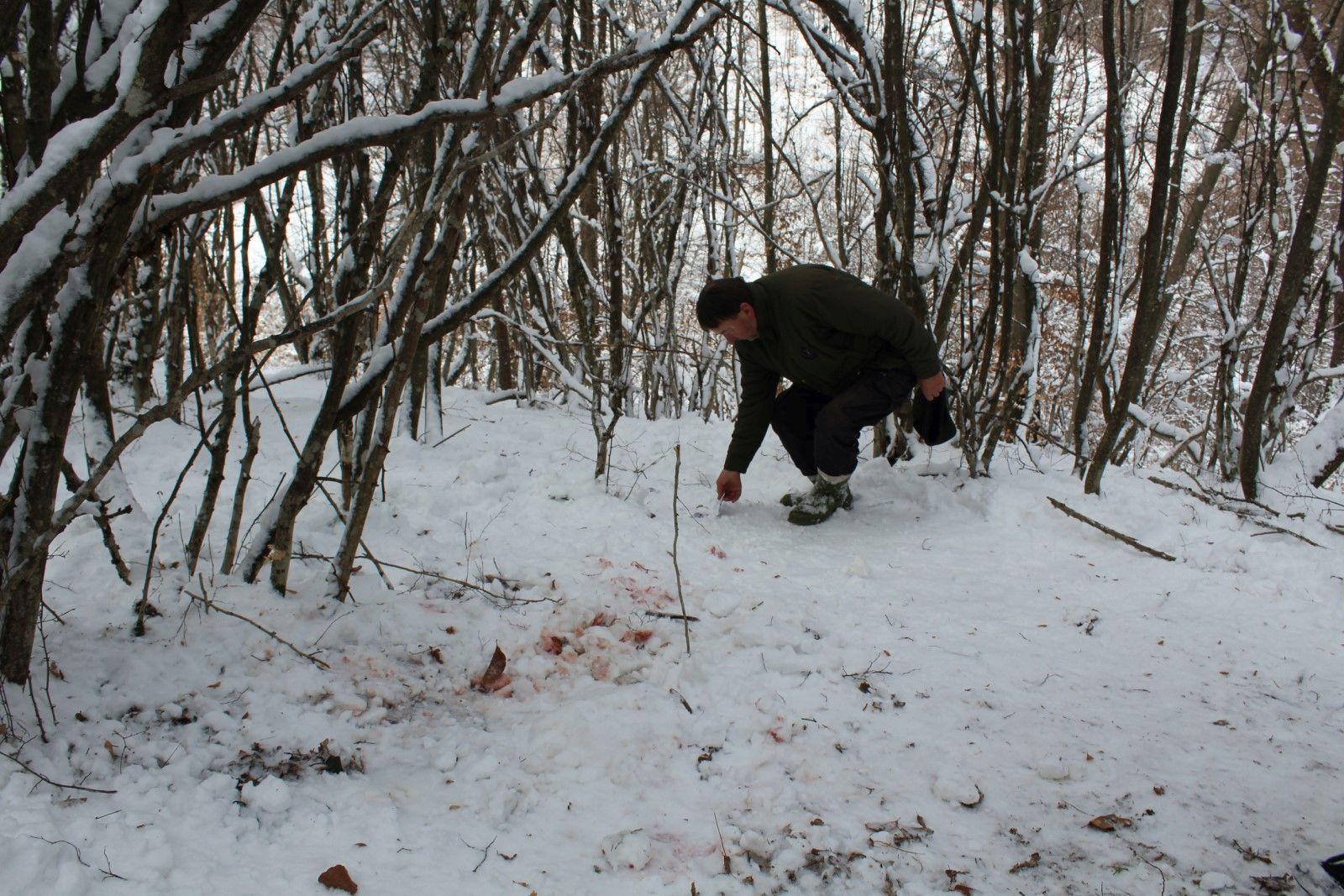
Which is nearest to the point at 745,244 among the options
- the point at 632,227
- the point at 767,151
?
the point at 632,227

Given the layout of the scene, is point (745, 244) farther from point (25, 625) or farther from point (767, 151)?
point (25, 625)

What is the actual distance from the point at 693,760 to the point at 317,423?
125 centimetres

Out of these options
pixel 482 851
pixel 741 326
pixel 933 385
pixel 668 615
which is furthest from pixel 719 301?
pixel 482 851

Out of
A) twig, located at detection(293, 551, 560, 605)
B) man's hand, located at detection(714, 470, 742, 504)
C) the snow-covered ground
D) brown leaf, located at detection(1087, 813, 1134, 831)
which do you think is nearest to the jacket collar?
man's hand, located at detection(714, 470, 742, 504)

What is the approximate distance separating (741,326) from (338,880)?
248 centimetres

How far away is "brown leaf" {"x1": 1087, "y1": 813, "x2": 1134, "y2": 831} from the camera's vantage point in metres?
1.47

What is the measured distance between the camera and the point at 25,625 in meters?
1.48

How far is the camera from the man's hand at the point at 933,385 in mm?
3274

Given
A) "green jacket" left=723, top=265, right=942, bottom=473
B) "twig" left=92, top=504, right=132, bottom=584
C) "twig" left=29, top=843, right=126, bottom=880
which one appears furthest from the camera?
"green jacket" left=723, top=265, right=942, bottom=473

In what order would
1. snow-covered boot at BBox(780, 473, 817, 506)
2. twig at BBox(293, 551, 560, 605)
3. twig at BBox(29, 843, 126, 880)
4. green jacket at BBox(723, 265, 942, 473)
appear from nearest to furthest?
twig at BBox(29, 843, 126, 880) → twig at BBox(293, 551, 560, 605) → green jacket at BBox(723, 265, 942, 473) → snow-covered boot at BBox(780, 473, 817, 506)

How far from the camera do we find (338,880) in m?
1.25

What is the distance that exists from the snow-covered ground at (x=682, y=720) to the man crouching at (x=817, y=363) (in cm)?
59

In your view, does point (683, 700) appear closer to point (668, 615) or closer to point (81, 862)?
point (668, 615)

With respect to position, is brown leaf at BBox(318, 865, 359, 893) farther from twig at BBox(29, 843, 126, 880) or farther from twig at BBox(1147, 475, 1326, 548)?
twig at BBox(1147, 475, 1326, 548)
